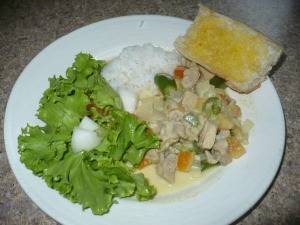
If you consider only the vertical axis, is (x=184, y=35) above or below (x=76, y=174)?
above

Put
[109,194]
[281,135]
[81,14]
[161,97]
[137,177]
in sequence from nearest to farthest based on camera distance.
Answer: [109,194], [137,177], [281,135], [161,97], [81,14]

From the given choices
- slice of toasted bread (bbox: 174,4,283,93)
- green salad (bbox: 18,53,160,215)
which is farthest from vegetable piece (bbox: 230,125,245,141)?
green salad (bbox: 18,53,160,215)

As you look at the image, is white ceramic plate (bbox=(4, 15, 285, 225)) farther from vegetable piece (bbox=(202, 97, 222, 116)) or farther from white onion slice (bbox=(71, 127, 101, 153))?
white onion slice (bbox=(71, 127, 101, 153))

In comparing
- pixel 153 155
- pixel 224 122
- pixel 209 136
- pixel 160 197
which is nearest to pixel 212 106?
pixel 224 122

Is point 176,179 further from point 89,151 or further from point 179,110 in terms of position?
point 89,151

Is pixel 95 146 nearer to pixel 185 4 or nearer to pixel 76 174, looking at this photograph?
pixel 76 174

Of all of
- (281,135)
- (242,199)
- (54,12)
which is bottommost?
(54,12)

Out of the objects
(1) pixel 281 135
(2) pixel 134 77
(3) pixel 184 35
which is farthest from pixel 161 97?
(1) pixel 281 135

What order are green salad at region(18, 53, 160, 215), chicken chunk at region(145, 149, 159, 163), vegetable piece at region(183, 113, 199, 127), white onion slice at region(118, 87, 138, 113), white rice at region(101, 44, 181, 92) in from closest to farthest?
green salad at region(18, 53, 160, 215) → chicken chunk at region(145, 149, 159, 163) → vegetable piece at region(183, 113, 199, 127) → white onion slice at region(118, 87, 138, 113) → white rice at region(101, 44, 181, 92)
